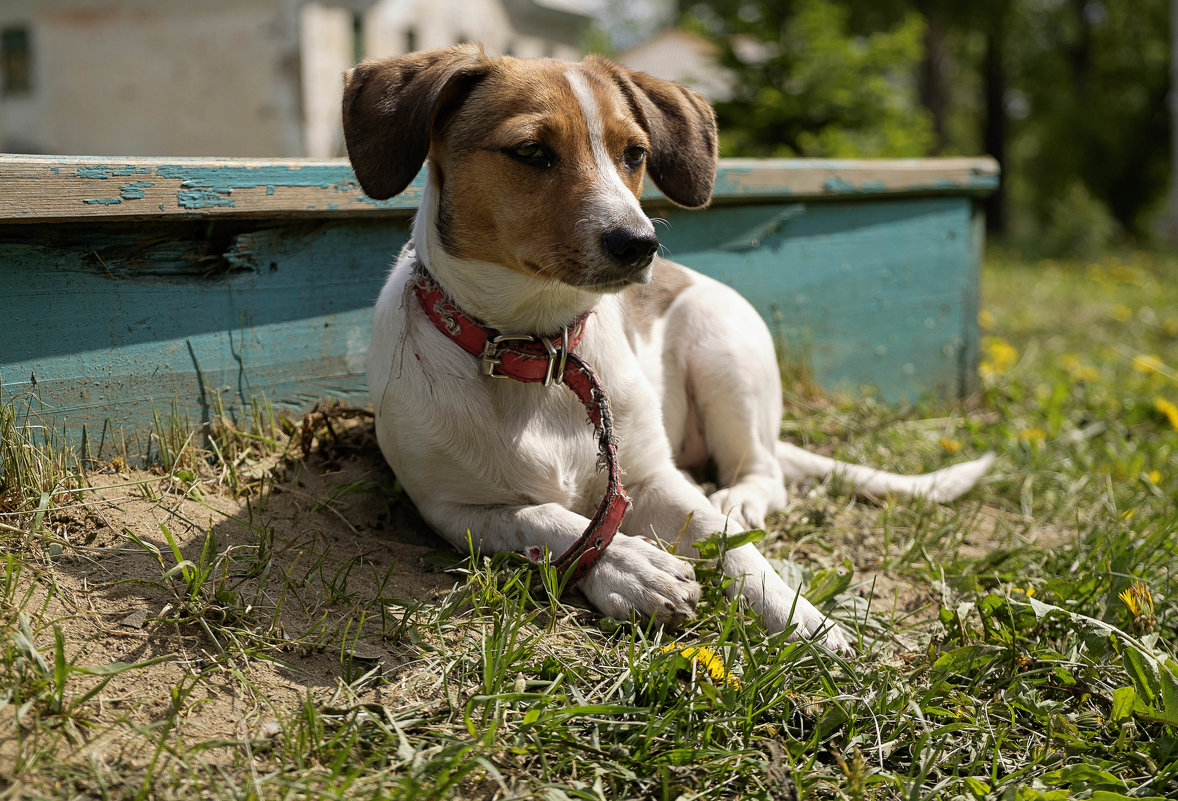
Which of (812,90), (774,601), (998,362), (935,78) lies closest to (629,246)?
(774,601)

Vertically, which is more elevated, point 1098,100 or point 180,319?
point 180,319

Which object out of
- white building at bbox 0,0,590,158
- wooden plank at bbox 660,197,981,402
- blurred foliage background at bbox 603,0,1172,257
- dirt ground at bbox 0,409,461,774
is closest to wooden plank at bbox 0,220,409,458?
dirt ground at bbox 0,409,461,774

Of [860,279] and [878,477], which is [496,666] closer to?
[878,477]

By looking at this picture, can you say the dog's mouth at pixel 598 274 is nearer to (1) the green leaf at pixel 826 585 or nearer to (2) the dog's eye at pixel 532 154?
(2) the dog's eye at pixel 532 154

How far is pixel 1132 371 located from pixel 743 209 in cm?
299

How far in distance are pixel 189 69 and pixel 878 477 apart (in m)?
14.5

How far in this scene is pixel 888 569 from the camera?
9.17 feet

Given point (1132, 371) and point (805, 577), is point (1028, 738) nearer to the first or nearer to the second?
point (805, 577)

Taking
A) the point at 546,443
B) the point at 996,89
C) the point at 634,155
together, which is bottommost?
the point at 996,89

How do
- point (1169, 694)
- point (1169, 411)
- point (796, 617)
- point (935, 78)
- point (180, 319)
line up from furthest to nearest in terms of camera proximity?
1. point (935, 78)
2. point (1169, 411)
3. point (180, 319)
4. point (796, 617)
5. point (1169, 694)

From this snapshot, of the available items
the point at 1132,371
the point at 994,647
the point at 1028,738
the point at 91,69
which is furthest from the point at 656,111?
the point at 91,69

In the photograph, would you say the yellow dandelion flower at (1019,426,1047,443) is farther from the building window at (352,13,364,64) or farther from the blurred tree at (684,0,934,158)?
the building window at (352,13,364,64)

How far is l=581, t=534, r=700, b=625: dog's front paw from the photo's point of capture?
2.18m

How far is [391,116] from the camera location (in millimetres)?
2346
